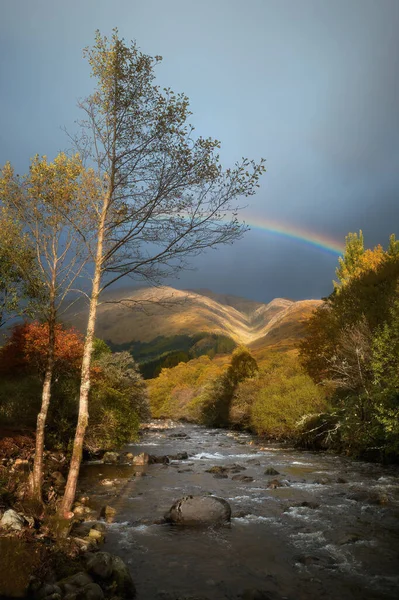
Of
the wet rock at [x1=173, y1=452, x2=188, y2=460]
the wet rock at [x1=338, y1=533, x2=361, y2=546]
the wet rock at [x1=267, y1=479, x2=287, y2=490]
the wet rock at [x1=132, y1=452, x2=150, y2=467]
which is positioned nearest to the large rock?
the wet rock at [x1=338, y1=533, x2=361, y2=546]

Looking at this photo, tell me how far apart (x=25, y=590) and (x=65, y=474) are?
16.1 metres

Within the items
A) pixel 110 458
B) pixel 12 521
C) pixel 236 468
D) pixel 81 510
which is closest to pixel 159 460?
pixel 110 458

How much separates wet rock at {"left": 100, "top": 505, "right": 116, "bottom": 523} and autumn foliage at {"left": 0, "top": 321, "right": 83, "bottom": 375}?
15915mm

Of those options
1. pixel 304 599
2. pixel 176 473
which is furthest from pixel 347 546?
pixel 176 473

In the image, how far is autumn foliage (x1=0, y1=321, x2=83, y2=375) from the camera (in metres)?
30.3

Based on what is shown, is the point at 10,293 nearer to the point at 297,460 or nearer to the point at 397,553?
the point at 397,553

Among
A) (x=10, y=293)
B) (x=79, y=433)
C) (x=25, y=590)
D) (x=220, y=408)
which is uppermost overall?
(x=10, y=293)

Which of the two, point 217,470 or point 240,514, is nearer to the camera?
point 240,514

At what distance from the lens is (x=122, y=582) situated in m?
9.17

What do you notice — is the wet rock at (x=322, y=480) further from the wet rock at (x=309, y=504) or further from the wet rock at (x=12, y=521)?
the wet rock at (x=12, y=521)

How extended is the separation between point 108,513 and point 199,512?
372 centimetres

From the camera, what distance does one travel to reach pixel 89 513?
1566 cm

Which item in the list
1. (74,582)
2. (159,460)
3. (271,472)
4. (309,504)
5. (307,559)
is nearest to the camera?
(74,582)

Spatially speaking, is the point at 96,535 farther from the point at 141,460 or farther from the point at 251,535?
the point at 141,460
